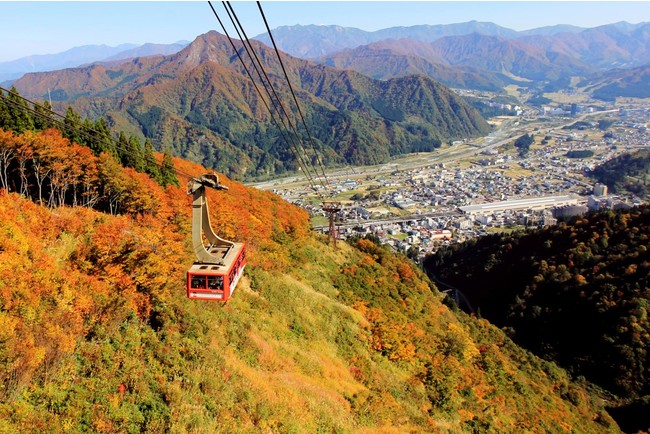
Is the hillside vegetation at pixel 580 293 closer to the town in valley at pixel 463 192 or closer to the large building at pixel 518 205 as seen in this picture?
the town in valley at pixel 463 192

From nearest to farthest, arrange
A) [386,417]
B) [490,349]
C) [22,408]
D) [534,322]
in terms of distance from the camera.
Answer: [22,408]
[386,417]
[490,349]
[534,322]

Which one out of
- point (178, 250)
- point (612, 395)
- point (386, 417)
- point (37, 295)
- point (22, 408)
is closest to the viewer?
point (22, 408)

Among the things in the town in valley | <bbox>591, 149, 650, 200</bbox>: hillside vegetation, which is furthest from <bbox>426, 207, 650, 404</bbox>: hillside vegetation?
<bbox>591, 149, 650, 200</bbox>: hillside vegetation

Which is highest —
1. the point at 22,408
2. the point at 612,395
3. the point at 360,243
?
the point at 22,408

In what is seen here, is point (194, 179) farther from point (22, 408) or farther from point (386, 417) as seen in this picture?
point (386, 417)

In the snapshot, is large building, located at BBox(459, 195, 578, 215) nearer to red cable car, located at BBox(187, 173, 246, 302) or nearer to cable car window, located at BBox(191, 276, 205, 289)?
red cable car, located at BBox(187, 173, 246, 302)

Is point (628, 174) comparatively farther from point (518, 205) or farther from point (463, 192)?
point (463, 192)

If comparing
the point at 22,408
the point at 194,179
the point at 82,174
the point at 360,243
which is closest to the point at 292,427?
the point at 22,408
